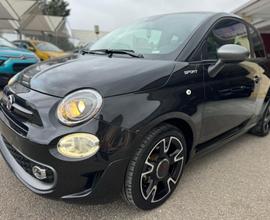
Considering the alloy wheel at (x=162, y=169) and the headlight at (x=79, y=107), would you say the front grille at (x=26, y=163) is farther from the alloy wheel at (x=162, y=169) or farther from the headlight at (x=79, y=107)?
the alloy wheel at (x=162, y=169)

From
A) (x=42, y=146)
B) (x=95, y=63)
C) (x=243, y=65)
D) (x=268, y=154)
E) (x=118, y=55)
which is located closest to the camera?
(x=42, y=146)

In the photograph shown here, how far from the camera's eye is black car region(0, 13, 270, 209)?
169cm

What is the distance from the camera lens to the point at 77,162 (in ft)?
5.42

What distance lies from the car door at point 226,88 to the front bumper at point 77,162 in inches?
37.6

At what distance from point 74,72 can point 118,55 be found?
0.53m

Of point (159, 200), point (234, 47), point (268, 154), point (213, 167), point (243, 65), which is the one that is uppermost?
point (234, 47)

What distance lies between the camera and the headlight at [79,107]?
169 cm

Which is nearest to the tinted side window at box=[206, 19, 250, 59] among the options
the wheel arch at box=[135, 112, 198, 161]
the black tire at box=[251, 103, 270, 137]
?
the wheel arch at box=[135, 112, 198, 161]

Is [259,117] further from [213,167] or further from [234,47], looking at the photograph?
[234,47]

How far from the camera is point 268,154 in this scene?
3.31m

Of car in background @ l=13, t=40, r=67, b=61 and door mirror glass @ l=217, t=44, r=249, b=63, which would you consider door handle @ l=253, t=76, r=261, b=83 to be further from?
car in background @ l=13, t=40, r=67, b=61

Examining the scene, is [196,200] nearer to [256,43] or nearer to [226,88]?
[226,88]

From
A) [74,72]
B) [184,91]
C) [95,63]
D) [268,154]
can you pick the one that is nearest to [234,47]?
[184,91]

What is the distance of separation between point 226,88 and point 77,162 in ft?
5.17
